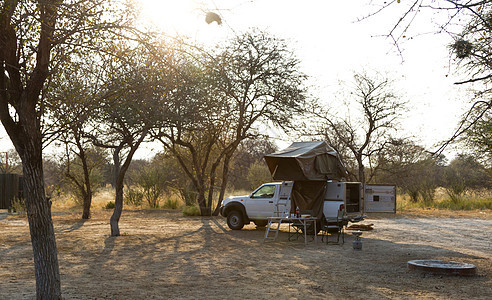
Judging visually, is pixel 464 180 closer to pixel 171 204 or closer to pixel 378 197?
pixel 171 204

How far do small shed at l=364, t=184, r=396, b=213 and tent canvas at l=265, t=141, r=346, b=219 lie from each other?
1.14 m

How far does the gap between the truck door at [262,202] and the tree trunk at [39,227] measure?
34.1 feet

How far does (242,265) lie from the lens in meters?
9.72

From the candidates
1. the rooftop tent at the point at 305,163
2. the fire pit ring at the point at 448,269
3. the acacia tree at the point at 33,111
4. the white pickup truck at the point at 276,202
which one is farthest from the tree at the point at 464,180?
the acacia tree at the point at 33,111

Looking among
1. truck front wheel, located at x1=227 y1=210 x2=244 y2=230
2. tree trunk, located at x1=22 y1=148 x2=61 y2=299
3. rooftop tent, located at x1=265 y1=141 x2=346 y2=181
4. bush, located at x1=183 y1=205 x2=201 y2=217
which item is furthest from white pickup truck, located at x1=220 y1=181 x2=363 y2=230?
tree trunk, located at x1=22 y1=148 x2=61 y2=299

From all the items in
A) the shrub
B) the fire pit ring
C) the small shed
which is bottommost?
the fire pit ring

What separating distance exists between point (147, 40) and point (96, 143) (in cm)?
1169

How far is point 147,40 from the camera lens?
23.3 ft

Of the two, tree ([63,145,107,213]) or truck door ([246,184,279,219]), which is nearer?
truck door ([246,184,279,219])

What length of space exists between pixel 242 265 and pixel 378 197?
7.71 m

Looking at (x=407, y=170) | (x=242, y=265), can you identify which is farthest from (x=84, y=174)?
(x=407, y=170)

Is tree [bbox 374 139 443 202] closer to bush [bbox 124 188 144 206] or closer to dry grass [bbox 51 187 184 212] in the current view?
dry grass [bbox 51 187 184 212]

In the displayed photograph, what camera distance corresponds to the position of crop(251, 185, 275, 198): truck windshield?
1648 cm

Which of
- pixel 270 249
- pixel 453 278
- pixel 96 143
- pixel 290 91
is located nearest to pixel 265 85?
pixel 290 91
